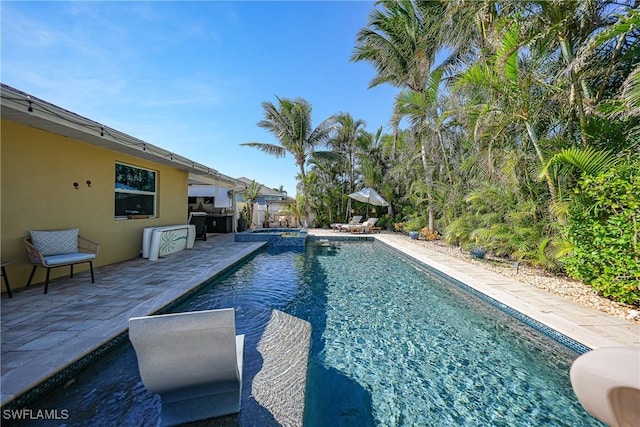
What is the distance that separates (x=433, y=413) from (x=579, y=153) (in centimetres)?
525

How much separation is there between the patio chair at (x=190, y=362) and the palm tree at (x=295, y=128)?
16621 mm

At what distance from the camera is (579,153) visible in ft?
15.9

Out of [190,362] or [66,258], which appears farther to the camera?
[66,258]

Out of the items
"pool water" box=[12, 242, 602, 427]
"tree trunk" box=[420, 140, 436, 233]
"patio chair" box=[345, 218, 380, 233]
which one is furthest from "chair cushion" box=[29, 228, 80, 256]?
"patio chair" box=[345, 218, 380, 233]

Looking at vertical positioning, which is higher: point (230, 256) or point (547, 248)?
point (547, 248)

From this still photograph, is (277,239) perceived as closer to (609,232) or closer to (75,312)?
(75,312)

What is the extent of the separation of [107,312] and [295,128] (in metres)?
15.2

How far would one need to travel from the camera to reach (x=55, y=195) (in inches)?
213

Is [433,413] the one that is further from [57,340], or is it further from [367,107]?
[367,107]

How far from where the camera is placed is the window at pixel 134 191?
7.21 meters

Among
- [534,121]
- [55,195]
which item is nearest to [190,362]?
[55,195]

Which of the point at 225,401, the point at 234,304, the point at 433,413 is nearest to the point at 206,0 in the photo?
the point at 234,304

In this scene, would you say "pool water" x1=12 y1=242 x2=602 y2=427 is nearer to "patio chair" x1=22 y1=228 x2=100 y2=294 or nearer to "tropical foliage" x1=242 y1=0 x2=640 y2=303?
"patio chair" x1=22 y1=228 x2=100 y2=294

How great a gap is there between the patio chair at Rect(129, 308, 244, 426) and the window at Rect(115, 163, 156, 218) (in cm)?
690
